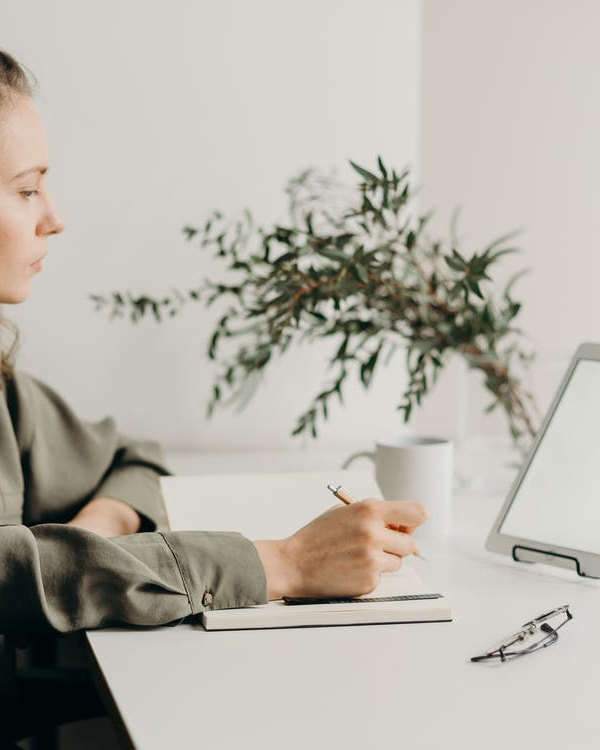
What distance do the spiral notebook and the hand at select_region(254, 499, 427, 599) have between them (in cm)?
1

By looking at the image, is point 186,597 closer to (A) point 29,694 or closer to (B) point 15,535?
(B) point 15,535

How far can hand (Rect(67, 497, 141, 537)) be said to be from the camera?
111 cm

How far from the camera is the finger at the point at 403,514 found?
895 mm

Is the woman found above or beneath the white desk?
above

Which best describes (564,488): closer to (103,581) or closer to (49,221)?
(103,581)

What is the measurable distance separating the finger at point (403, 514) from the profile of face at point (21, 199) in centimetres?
47

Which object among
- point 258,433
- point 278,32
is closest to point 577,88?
point 278,32

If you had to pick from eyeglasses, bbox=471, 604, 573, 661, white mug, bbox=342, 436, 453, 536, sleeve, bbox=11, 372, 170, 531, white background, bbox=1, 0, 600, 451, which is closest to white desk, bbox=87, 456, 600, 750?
eyeglasses, bbox=471, 604, 573, 661

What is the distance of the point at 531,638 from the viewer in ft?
2.55

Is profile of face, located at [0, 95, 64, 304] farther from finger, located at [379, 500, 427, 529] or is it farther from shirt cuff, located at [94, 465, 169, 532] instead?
finger, located at [379, 500, 427, 529]

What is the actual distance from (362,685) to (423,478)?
0.51 meters

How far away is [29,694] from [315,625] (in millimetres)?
404

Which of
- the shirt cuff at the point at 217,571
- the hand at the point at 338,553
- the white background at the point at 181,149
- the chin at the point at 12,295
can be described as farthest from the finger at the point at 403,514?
the white background at the point at 181,149

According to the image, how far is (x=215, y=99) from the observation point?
1583mm
